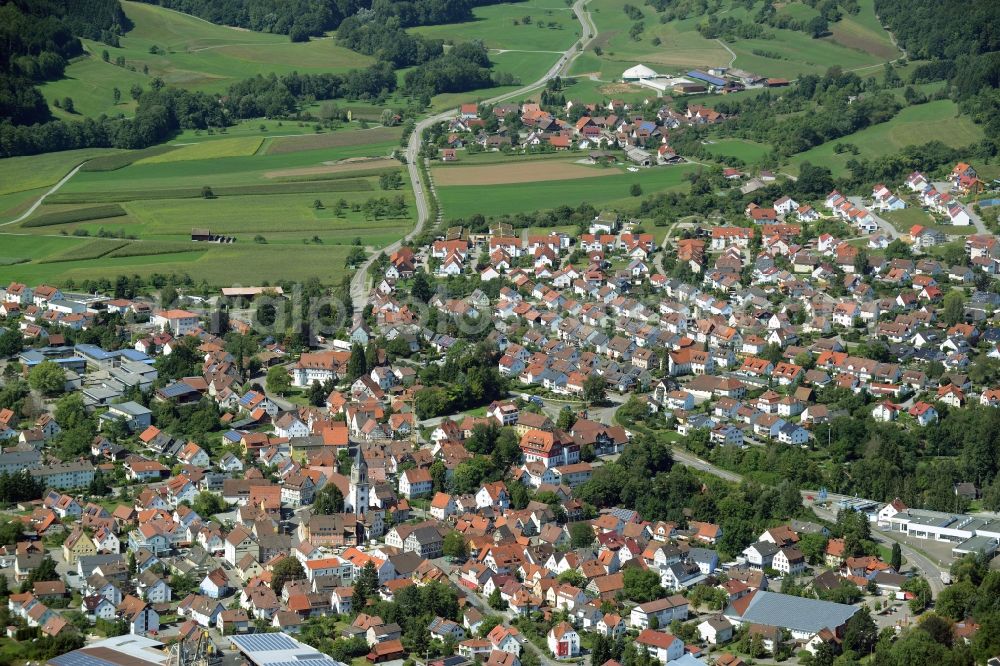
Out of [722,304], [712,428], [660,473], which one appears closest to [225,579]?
[660,473]

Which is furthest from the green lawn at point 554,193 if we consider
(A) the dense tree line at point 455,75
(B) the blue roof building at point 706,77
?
(A) the dense tree line at point 455,75

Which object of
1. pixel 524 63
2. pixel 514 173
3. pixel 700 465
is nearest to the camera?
pixel 700 465

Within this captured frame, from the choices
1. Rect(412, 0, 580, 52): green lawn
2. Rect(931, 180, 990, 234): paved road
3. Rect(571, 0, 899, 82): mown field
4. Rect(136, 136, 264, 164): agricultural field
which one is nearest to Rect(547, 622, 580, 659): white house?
Rect(931, 180, 990, 234): paved road

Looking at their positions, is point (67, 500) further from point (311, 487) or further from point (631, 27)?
point (631, 27)

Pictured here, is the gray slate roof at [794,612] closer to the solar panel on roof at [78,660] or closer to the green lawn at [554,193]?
the solar panel on roof at [78,660]

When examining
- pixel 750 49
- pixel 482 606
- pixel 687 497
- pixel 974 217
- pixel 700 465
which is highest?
pixel 750 49

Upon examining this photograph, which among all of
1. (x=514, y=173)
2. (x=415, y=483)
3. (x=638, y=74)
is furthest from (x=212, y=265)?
(x=638, y=74)

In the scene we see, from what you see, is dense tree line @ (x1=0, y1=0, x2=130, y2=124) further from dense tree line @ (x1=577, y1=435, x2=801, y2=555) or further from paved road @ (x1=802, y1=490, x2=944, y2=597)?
paved road @ (x1=802, y1=490, x2=944, y2=597)

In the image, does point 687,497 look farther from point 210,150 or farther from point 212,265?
point 210,150
